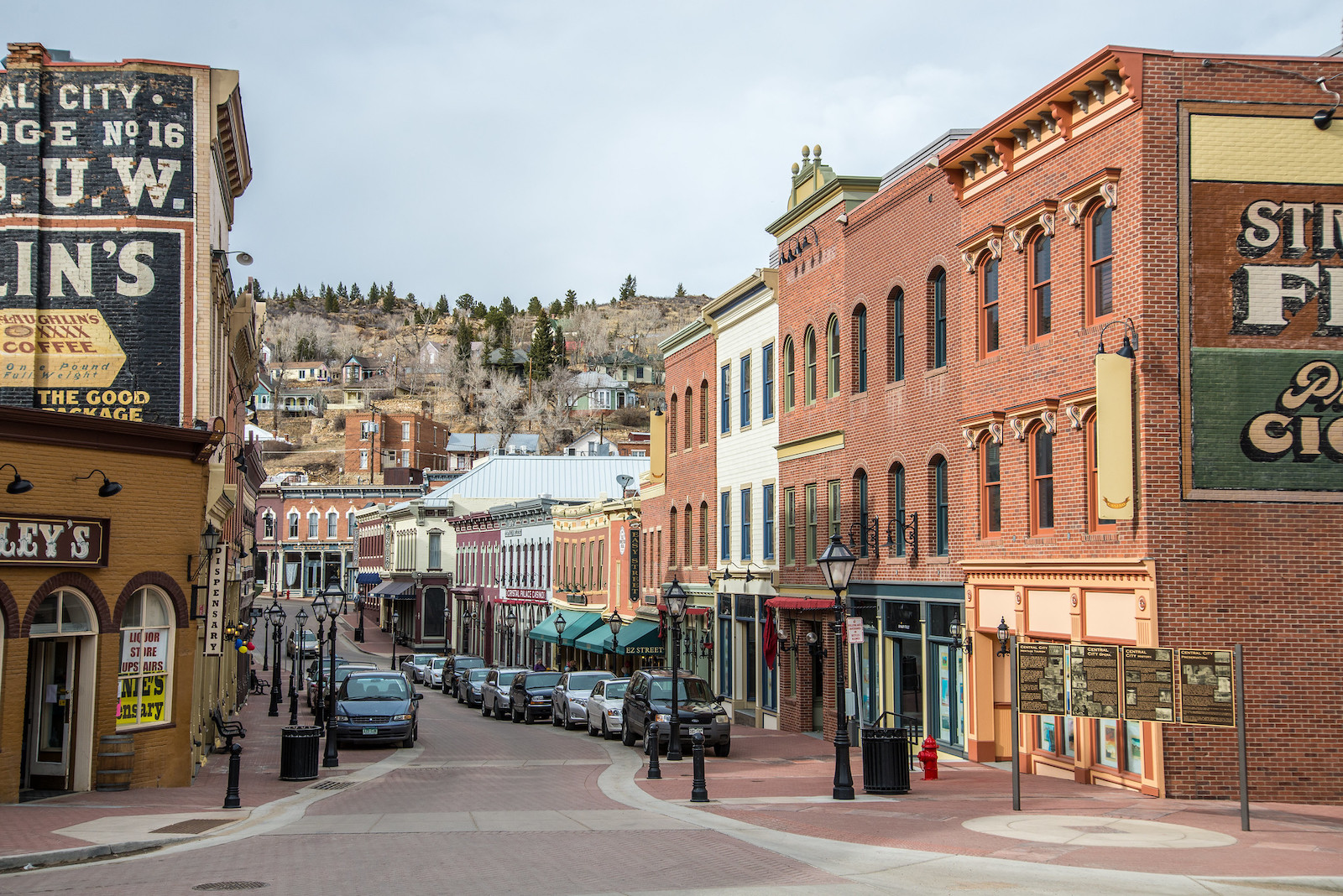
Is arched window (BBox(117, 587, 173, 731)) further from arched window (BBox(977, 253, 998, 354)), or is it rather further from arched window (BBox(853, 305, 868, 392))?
arched window (BBox(853, 305, 868, 392))

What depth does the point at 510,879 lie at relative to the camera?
13.2 m

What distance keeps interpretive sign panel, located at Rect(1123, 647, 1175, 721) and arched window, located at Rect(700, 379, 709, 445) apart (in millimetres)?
24959

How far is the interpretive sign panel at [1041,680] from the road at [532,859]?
Answer: 390cm

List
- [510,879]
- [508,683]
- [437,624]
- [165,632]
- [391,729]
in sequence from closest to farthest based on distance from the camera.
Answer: [510,879], [165,632], [391,729], [508,683], [437,624]

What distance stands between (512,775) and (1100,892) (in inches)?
574

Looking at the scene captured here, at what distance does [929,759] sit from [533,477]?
204 feet

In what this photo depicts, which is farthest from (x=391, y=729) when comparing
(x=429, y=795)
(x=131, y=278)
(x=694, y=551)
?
(x=694, y=551)

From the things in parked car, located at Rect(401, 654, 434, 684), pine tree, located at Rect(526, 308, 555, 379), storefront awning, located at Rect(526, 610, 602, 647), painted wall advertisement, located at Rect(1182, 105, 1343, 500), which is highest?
pine tree, located at Rect(526, 308, 555, 379)

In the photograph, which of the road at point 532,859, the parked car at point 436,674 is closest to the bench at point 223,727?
the road at point 532,859

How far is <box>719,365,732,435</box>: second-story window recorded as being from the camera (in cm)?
3938

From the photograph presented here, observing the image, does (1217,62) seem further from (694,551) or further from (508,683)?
(508,683)

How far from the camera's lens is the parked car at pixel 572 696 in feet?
117

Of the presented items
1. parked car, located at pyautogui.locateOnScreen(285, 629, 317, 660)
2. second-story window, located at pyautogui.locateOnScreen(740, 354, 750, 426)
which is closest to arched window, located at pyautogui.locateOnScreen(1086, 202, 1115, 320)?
second-story window, located at pyautogui.locateOnScreen(740, 354, 750, 426)

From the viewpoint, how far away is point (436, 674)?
56.2m
